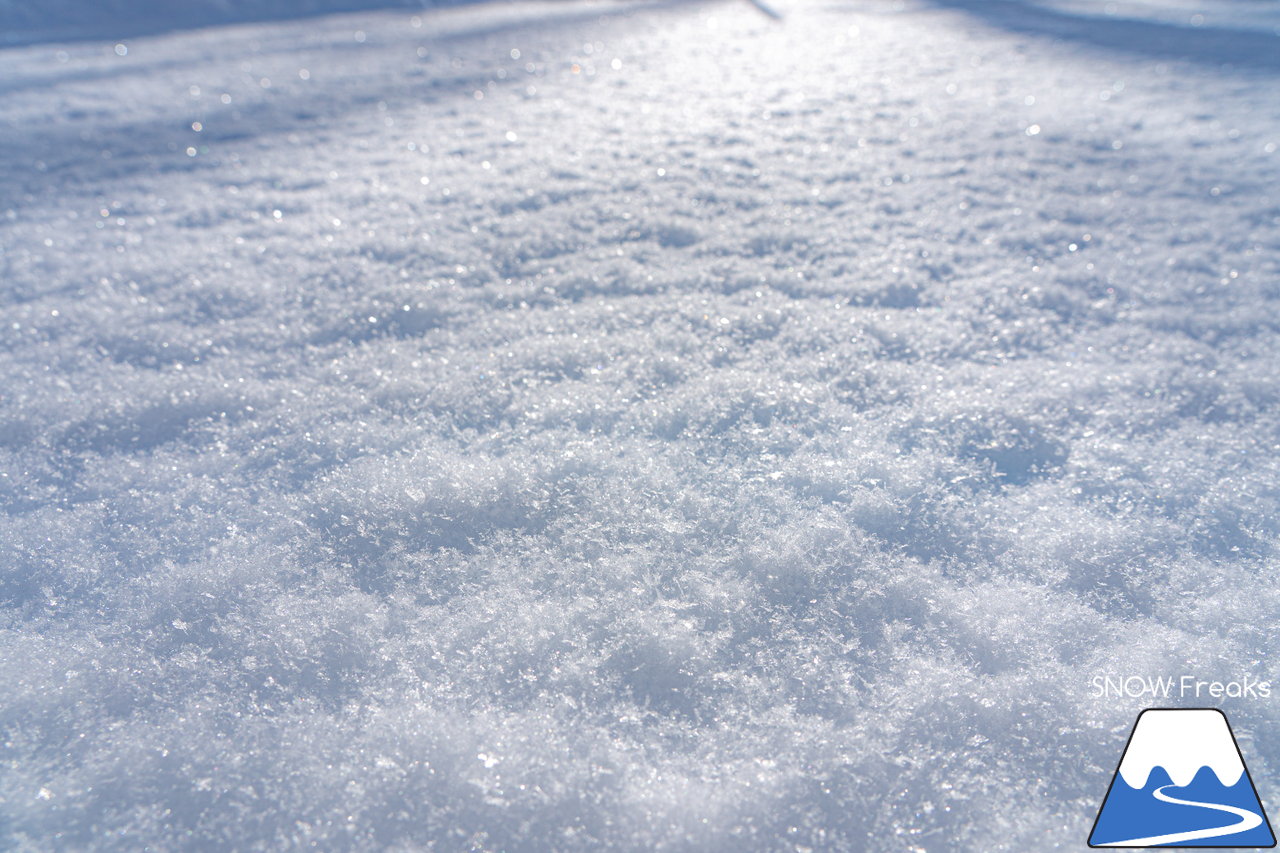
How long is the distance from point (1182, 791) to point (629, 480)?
81cm

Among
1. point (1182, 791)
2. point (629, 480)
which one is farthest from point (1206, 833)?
point (629, 480)

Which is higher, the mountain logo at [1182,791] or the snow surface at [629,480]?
the snow surface at [629,480]

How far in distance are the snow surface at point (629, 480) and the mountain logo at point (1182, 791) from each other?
0.03 m

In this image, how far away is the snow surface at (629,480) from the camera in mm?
867

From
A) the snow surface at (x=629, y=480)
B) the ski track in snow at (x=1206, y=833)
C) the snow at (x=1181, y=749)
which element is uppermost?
the snow surface at (x=629, y=480)

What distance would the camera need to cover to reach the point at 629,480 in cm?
121

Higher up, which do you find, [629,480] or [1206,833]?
[629,480]

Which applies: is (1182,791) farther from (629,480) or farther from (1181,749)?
(629,480)

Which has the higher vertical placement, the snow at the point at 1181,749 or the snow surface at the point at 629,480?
the snow surface at the point at 629,480

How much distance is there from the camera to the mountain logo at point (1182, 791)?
820 millimetres

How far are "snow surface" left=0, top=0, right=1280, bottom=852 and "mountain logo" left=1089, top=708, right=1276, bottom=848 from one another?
0.03m

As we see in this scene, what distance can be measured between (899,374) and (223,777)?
125 centimetres

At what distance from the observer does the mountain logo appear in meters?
0.82

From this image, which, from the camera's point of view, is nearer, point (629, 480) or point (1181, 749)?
point (1181, 749)
